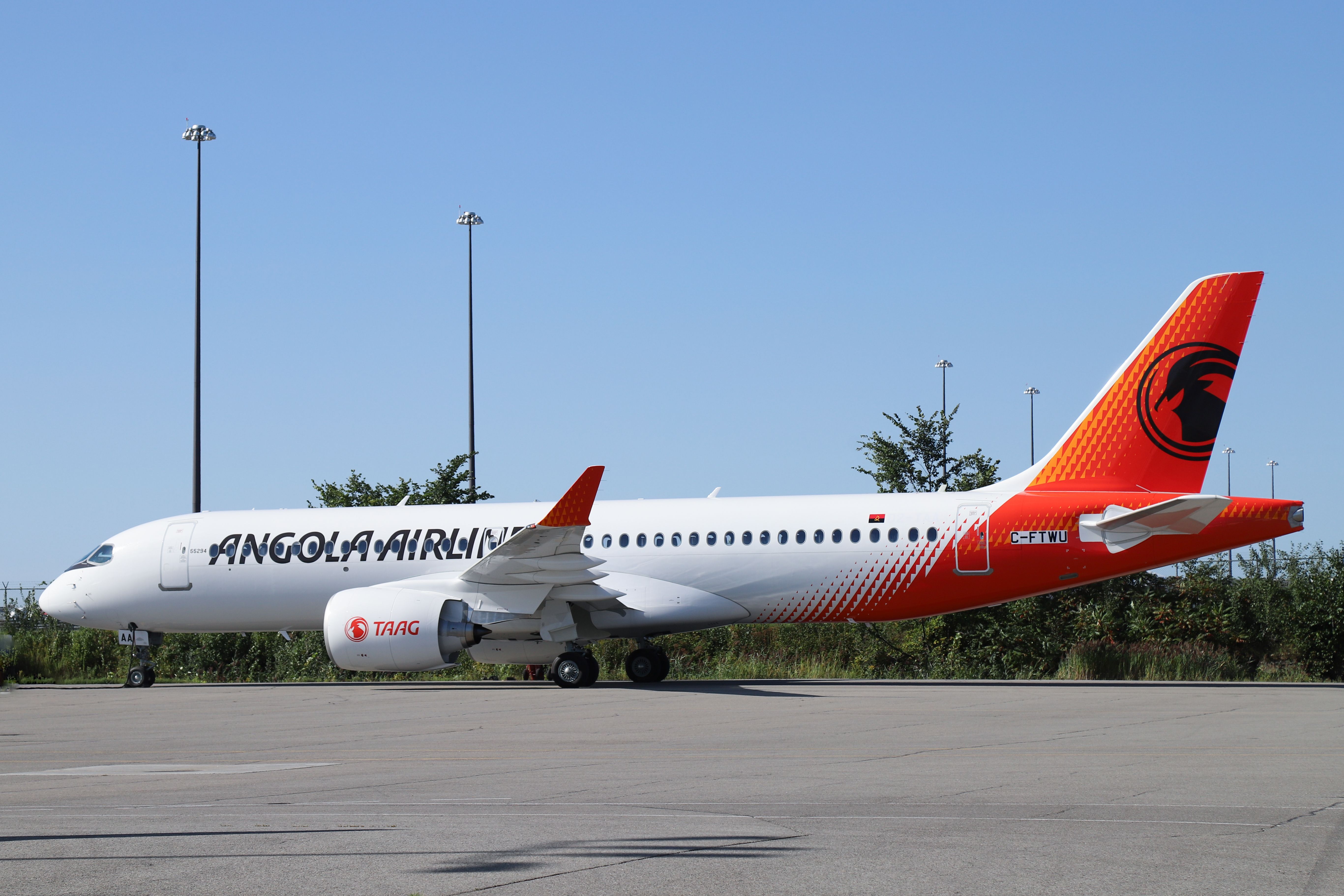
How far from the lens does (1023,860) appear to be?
6.04 metres

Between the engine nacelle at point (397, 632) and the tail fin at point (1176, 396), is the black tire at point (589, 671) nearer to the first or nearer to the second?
the engine nacelle at point (397, 632)

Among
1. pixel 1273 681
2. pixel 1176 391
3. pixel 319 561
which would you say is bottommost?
pixel 1273 681

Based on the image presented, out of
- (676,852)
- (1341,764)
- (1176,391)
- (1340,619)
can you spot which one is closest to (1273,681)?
(1340,619)

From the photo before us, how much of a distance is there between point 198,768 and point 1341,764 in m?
8.95

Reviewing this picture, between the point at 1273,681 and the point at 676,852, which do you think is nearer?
the point at 676,852

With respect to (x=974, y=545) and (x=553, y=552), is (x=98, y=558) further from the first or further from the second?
(x=974, y=545)

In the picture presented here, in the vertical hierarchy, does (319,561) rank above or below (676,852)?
above

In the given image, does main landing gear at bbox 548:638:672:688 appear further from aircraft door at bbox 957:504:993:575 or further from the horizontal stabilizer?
the horizontal stabilizer

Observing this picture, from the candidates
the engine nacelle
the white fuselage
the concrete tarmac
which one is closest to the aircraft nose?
the white fuselage

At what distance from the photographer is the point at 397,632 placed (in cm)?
2008

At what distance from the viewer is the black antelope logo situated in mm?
20344

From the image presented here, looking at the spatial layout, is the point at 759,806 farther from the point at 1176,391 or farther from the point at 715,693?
the point at 1176,391

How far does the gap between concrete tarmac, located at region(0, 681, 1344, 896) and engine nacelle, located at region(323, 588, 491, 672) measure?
3309 mm

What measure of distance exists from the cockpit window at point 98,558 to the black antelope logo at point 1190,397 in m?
18.2
